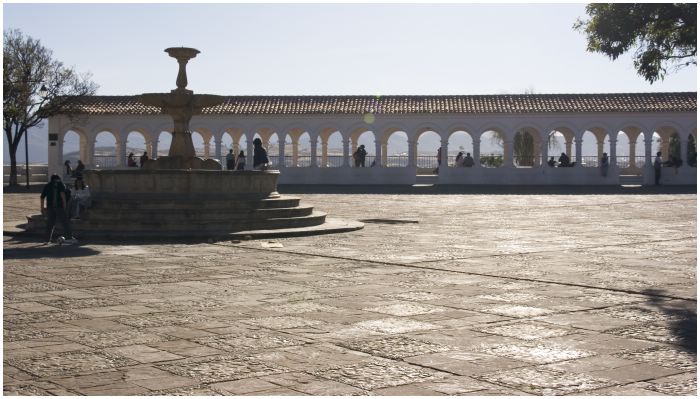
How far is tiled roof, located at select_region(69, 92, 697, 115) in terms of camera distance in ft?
138

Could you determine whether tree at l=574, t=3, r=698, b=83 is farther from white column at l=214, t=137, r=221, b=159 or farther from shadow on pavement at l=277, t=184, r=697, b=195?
white column at l=214, t=137, r=221, b=159

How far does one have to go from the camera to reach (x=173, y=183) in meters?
17.2

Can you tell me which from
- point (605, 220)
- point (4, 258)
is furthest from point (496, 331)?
point (605, 220)

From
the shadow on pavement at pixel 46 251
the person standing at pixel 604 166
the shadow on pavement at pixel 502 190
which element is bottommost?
the shadow on pavement at pixel 46 251

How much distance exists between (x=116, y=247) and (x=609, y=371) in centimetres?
928

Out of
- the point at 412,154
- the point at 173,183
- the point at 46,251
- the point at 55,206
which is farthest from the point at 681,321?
the point at 412,154

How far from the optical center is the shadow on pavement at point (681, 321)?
691 centimetres

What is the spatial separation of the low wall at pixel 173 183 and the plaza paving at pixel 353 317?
256 cm

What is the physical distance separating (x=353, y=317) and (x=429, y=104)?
35814 mm

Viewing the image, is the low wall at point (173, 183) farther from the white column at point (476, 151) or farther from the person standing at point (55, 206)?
the white column at point (476, 151)

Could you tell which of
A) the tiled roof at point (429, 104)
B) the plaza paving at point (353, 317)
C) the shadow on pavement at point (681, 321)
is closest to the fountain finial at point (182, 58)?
the plaza paving at point (353, 317)

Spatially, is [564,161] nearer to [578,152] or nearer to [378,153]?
[578,152]

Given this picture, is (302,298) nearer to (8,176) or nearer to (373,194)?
(373,194)

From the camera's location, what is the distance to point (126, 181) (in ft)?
57.2
